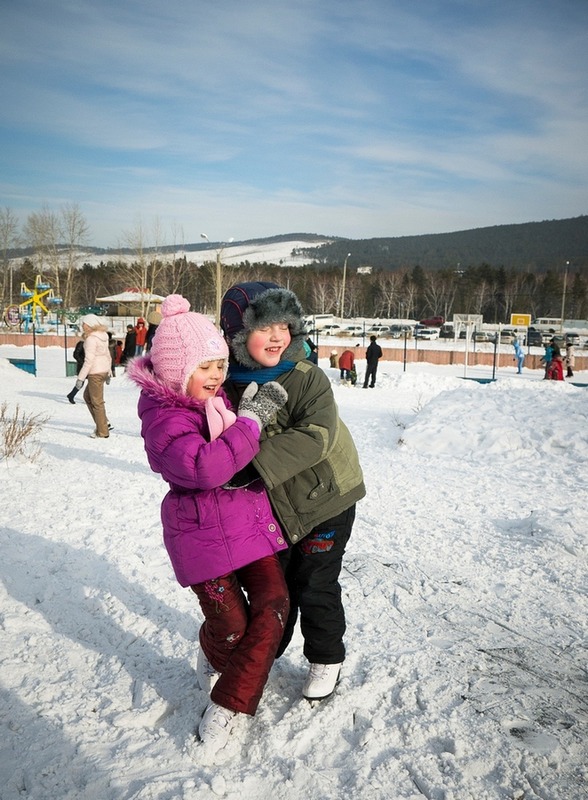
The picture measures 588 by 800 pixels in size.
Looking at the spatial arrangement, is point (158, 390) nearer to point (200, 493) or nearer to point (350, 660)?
point (200, 493)

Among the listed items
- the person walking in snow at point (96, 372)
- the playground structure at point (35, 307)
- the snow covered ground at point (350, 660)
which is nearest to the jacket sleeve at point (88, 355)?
the person walking in snow at point (96, 372)

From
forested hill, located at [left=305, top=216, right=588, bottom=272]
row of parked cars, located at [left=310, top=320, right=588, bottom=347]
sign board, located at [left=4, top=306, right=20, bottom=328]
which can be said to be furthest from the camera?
forested hill, located at [left=305, top=216, right=588, bottom=272]

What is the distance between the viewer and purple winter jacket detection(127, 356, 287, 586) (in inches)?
79.7

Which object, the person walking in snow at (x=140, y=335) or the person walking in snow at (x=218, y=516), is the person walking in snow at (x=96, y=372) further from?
the person walking in snow at (x=140, y=335)

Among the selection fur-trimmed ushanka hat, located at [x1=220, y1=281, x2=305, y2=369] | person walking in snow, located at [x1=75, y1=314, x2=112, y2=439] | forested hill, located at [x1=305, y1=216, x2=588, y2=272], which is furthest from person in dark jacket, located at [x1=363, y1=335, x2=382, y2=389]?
forested hill, located at [x1=305, y1=216, x2=588, y2=272]

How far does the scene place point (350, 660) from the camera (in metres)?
2.78

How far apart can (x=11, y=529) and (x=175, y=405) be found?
3.21m

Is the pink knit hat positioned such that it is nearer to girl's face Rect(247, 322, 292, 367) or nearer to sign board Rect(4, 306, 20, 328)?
girl's face Rect(247, 322, 292, 367)

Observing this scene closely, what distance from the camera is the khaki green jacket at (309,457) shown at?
223 centimetres

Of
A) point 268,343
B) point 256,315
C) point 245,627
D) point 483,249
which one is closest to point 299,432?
point 268,343

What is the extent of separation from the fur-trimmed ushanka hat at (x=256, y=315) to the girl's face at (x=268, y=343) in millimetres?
18

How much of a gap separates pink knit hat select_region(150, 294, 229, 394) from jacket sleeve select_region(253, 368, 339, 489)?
32 cm

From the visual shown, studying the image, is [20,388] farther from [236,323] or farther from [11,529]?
[236,323]

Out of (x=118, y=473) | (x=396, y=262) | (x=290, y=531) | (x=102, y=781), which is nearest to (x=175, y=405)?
(x=290, y=531)
